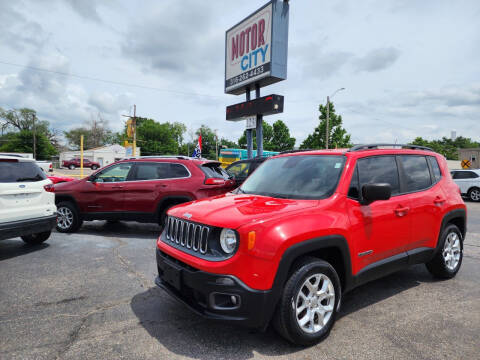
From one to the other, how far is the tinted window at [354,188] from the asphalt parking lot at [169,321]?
1242 millimetres

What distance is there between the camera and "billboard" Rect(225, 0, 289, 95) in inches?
551

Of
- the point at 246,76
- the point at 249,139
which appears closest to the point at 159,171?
the point at 246,76

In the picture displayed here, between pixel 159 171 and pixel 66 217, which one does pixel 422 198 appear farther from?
pixel 66 217

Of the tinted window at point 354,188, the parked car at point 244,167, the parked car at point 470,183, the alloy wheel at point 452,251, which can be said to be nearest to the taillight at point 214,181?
the parked car at point 244,167

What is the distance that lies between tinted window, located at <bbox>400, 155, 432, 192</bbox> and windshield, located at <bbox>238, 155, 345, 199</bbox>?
1.04 metres

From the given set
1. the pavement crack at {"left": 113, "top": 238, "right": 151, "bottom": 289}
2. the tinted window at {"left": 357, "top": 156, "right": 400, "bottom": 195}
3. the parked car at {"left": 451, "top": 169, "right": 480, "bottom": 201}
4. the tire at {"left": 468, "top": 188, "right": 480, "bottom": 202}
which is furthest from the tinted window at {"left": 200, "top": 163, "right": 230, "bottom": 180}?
the tire at {"left": 468, "top": 188, "right": 480, "bottom": 202}

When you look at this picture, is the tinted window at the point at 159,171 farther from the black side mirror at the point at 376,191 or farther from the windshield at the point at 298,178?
the black side mirror at the point at 376,191

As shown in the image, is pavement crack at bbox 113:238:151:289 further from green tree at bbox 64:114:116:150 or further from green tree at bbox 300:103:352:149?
green tree at bbox 64:114:116:150

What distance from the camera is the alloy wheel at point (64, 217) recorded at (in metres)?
7.35

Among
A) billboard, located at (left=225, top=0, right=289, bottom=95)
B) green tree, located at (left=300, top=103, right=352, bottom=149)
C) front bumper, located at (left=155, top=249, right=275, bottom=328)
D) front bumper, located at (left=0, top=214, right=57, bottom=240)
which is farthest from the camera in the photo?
green tree, located at (left=300, top=103, right=352, bottom=149)

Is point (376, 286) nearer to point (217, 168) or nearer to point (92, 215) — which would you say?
point (217, 168)

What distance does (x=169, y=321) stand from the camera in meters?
3.22

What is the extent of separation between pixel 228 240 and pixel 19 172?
4.62m

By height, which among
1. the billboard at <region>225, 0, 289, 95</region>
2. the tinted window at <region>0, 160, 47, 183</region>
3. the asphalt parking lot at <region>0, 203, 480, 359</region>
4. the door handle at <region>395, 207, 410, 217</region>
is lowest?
the asphalt parking lot at <region>0, 203, 480, 359</region>
